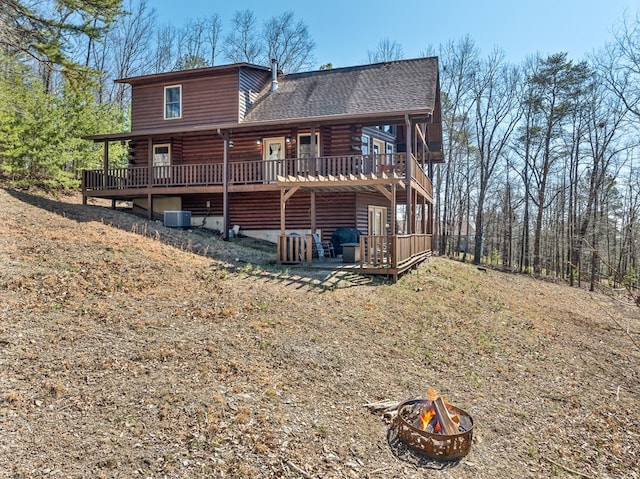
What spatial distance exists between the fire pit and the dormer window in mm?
17545

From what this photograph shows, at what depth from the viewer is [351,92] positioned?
17516mm

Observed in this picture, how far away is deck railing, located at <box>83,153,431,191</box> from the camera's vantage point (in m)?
13.9

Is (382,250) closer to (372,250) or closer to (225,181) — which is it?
(372,250)

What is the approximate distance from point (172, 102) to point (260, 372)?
16.8m

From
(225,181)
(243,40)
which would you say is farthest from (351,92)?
(243,40)

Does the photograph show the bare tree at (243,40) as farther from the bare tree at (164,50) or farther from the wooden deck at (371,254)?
the wooden deck at (371,254)

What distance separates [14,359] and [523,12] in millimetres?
17370

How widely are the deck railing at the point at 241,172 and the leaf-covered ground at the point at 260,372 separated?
4709mm

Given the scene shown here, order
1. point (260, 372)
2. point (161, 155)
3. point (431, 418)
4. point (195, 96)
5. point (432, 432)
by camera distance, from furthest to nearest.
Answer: point (161, 155), point (195, 96), point (260, 372), point (431, 418), point (432, 432)

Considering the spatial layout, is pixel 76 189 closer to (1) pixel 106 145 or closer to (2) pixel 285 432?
(1) pixel 106 145

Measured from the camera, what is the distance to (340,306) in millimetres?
8562

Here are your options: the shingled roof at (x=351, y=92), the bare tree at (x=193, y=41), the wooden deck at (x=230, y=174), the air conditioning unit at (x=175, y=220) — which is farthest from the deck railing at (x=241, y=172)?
the bare tree at (x=193, y=41)

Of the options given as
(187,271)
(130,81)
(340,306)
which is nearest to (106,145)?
(130,81)

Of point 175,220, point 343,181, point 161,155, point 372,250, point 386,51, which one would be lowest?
point 372,250
